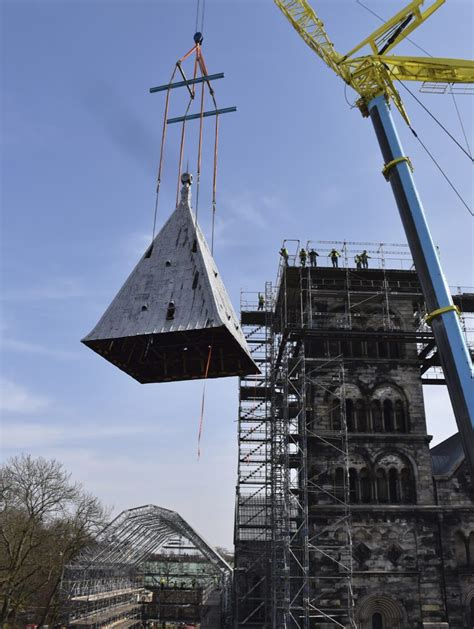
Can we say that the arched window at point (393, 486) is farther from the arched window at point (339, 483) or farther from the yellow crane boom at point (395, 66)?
the yellow crane boom at point (395, 66)

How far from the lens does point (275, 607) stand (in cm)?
3052

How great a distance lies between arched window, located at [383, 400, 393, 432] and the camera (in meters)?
33.3

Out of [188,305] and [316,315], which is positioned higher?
[316,315]

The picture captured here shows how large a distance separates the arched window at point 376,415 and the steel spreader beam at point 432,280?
16361mm

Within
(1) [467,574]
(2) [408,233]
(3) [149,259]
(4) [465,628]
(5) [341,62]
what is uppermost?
(5) [341,62]

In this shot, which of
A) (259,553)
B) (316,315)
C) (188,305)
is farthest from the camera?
(259,553)

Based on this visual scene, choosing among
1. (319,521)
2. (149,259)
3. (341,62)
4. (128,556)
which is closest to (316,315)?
(319,521)

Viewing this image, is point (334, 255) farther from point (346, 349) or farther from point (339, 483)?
point (339, 483)

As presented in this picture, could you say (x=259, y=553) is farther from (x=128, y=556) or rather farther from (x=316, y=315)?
(x=316, y=315)

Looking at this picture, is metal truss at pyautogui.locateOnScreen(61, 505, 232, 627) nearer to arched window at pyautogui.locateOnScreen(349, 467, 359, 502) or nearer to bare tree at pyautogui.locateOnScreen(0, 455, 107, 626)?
bare tree at pyautogui.locateOnScreen(0, 455, 107, 626)

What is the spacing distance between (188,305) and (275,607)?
23.2m

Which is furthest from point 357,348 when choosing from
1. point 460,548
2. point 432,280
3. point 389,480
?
Result: point 432,280

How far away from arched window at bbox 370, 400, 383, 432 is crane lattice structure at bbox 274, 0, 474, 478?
52.9ft

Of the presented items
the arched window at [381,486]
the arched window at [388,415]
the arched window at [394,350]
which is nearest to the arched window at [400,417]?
the arched window at [388,415]
